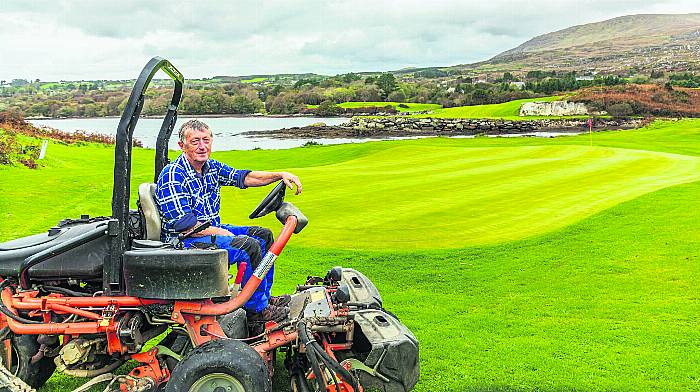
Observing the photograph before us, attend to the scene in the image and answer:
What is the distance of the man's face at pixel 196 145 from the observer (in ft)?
15.2

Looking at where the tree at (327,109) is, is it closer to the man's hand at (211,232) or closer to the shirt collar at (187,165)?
the shirt collar at (187,165)

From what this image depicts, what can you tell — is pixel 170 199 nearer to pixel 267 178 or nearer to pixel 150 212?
A: pixel 150 212

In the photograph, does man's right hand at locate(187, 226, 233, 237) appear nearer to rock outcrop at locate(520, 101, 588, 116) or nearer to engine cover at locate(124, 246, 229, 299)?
engine cover at locate(124, 246, 229, 299)

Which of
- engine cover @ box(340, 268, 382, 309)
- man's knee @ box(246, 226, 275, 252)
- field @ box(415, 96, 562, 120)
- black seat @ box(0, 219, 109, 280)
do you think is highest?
black seat @ box(0, 219, 109, 280)

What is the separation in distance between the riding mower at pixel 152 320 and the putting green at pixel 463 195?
577 cm

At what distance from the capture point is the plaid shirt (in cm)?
448

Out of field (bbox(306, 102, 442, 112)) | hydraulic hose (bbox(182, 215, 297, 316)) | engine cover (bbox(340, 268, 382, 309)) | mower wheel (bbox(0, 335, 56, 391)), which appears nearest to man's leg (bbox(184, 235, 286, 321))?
hydraulic hose (bbox(182, 215, 297, 316))

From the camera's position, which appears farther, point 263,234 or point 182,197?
point 263,234

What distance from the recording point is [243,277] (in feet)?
14.9

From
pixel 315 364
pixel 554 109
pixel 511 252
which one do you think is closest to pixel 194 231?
pixel 315 364

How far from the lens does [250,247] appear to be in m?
4.51

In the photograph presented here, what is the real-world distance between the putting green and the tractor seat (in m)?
6.18

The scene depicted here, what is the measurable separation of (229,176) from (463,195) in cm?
950

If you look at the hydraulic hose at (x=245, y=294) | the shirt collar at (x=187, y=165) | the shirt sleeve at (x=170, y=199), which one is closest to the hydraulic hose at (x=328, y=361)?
the hydraulic hose at (x=245, y=294)
